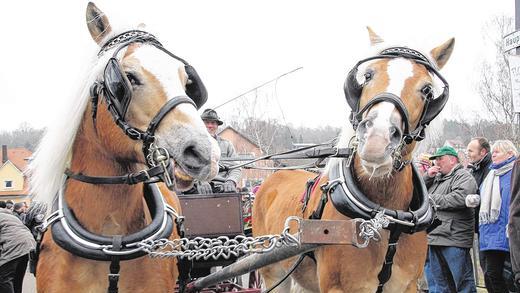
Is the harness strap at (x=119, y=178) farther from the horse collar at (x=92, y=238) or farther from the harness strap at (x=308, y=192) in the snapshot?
the harness strap at (x=308, y=192)

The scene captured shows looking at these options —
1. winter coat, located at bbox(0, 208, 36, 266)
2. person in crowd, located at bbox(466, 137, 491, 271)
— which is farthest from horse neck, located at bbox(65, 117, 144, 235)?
person in crowd, located at bbox(466, 137, 491, 271)

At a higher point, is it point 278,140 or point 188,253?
point 278,140

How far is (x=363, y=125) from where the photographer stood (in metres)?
3.26

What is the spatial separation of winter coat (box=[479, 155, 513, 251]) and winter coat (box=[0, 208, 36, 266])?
17.6ft

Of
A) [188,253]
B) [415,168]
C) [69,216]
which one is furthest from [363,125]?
[69,216]

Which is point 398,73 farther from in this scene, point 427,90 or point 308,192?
point 308,192

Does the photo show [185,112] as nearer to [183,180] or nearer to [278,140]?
[183,180]

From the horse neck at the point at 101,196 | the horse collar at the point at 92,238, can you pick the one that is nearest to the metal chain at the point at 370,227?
the horse collar at the point at 92,238

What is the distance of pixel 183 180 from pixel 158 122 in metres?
0.31

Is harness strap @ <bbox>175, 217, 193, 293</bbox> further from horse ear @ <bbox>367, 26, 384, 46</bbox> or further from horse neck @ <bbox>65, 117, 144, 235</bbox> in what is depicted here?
horse ear @ <bbox>367, 26, 384, 46</bbox>

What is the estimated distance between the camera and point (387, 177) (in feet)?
11.9

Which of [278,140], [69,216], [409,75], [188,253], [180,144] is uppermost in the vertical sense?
[278,140]

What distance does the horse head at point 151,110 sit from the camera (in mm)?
2748

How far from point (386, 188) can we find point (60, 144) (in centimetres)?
202
